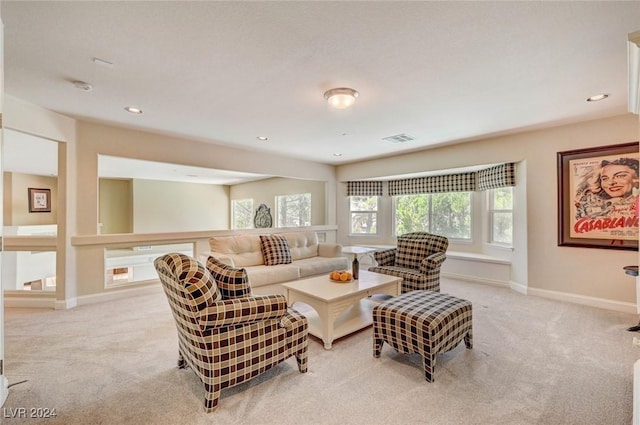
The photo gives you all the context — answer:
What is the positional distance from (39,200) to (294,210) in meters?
6.46

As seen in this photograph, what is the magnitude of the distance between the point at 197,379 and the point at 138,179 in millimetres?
7767

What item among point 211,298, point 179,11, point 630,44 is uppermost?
point 179,11

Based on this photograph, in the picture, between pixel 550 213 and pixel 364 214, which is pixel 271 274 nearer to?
pixel 364 214

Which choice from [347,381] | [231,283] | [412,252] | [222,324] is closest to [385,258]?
[412,252]

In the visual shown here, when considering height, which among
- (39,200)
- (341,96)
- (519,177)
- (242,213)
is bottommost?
(242,213)

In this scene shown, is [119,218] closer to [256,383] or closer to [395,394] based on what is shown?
[256,383]

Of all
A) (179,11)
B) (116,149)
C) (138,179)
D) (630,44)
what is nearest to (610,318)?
(630,44)

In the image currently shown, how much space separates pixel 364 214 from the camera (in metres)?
6.82

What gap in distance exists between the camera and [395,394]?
6.24 ft

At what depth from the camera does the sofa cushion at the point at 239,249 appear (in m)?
4.14

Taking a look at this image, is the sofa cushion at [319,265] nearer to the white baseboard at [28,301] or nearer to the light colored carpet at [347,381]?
the light colored carpet at [347,381]

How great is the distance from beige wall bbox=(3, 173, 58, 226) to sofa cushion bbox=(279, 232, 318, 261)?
18.3 feet

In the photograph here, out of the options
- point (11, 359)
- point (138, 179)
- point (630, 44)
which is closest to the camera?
point (630, 44)

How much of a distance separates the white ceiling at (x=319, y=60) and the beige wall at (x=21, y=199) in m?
5.33
